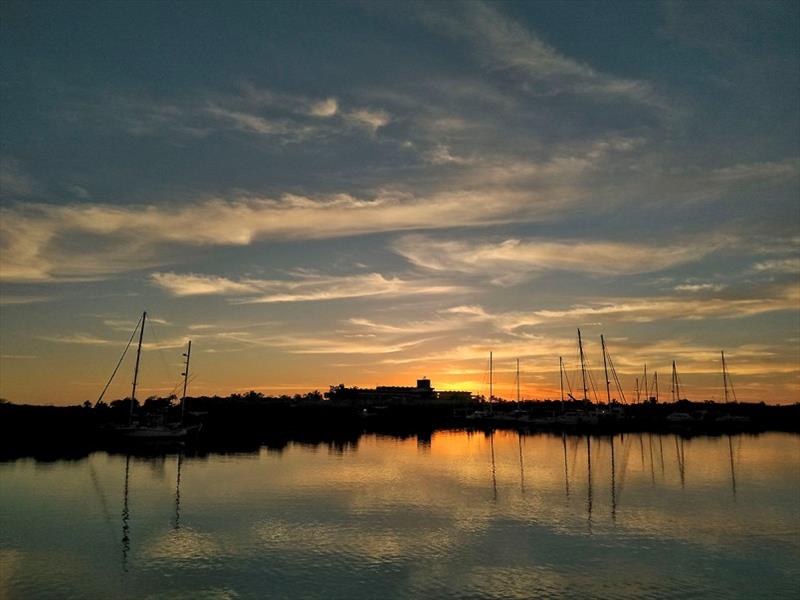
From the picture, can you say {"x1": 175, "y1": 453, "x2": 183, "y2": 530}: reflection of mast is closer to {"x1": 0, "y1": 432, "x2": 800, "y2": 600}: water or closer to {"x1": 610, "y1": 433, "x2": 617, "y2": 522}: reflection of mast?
{"x1": 0, "y1": 432, "x2": 800, "y2": 600}: water

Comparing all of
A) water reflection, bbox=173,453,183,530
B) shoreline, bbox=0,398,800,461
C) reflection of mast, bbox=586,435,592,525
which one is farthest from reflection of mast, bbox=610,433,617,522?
shoreline, bbox=0,398,800,461

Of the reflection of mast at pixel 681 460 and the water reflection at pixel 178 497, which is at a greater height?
the reflection of mast at pixel 681 460

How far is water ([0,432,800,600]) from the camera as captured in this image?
33.6 metres

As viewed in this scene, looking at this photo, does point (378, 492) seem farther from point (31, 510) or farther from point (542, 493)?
point (31, 510)

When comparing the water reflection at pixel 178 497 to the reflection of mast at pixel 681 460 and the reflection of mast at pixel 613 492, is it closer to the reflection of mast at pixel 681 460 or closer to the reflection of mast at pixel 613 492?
the reflection of mast at pixel 613 492

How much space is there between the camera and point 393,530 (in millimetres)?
45344

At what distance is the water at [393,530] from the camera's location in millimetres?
33562

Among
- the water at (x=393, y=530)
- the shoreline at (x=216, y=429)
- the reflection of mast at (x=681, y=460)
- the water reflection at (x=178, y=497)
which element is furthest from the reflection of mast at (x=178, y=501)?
the reflection of mast at (x=681, y=460)

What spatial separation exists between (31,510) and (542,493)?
48.2 metres

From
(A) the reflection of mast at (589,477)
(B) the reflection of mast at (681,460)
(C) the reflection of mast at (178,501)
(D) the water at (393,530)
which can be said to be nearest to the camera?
(D) the water at (393,530)

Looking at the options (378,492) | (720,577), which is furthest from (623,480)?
(720,577)

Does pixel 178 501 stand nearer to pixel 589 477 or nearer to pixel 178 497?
pixel 178 497

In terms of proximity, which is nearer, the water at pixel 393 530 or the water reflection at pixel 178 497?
the water at pixel 393 530

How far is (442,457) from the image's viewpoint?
102m
